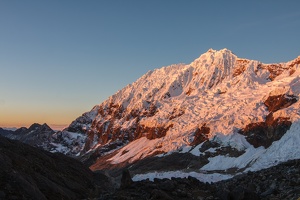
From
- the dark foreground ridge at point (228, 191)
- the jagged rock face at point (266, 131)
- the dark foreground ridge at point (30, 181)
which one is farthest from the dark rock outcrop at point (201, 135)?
the dark foreground ridge at point (228, 191)

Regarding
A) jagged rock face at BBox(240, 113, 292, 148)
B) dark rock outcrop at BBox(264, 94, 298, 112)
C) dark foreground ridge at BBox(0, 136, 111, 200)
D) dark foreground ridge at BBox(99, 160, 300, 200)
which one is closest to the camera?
dark foreground ridge at BBox(99, 160, 300, 200)

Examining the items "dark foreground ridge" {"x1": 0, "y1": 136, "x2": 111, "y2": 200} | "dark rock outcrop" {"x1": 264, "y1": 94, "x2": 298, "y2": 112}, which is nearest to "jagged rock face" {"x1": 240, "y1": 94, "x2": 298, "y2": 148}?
"dark rock outcrop" {"x1": 264, "y1": 94, "x2": 298, "y2": 112}

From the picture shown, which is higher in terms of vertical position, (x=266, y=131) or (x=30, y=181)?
(x=266, y=131)

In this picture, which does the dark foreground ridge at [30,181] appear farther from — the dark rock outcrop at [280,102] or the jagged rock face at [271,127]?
the dark rock outcrop at [280,102]

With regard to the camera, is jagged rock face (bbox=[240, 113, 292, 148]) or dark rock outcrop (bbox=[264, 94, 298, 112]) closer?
jagged rock face (bbox=[240, 113, 292, 148])

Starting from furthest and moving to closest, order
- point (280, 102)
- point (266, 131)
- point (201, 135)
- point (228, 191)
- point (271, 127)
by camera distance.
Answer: point (201, 135) → point (280, 102) → point (266, 131) → point (271, 127) → point (228, 191)

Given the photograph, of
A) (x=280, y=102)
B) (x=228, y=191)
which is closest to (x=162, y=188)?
(x=228, y=191)

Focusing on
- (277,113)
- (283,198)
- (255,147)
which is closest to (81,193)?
(283,198)

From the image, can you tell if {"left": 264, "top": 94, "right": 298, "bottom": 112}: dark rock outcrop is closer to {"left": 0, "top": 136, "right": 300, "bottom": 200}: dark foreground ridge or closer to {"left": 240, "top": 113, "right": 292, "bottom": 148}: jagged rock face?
{"left": 240, "top": 113, "right": 292, "bottom": 148}: jagged rock face

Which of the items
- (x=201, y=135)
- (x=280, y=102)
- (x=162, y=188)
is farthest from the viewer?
(x=201, y=135)

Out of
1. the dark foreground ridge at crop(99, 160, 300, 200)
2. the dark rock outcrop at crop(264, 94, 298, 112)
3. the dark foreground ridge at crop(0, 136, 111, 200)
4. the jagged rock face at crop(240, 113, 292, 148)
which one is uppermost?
the dark rock outcrop at crop(264, 94, 298, 112)

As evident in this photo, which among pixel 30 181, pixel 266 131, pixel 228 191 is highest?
pixel 266 131

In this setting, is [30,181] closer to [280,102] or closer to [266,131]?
[266,131]

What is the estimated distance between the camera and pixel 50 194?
2889 cm
